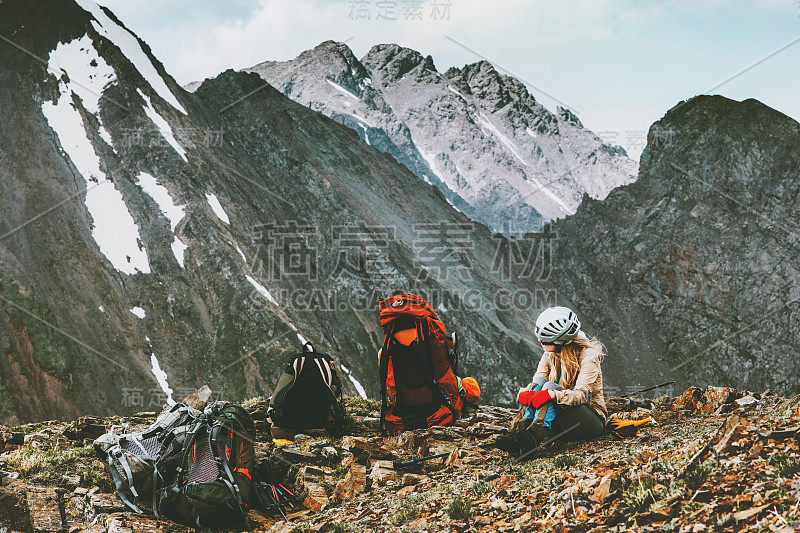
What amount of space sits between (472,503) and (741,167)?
383 ft

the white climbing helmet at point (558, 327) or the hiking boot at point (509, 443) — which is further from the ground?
the white climbing helmet at point (558, 327)

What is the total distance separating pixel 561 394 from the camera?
25.1 ft

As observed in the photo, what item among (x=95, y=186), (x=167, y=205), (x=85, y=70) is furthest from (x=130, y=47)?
(x=167, y=205)

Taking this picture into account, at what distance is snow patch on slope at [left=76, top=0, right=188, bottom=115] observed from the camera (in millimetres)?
65938

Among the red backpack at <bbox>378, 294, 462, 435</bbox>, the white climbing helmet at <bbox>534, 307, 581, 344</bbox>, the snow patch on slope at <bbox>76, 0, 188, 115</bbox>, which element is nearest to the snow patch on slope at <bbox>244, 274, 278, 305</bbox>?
the snow patch on slope at <bbox>76, 0, 188, 115</bbox>

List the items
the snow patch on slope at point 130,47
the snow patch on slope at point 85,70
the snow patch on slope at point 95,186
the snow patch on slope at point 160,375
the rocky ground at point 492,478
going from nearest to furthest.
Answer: the rocky ground at point 492,478 < the snow patch on slope at point 160,375 < the snow patch on slope at point 95,186 < the snow patch on slope at point 85,70 < the snow patch on slope at point 130,47

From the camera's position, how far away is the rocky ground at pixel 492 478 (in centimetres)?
398

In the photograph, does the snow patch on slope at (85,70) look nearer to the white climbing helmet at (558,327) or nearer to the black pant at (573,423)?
the white climbing helmet at (558,327)

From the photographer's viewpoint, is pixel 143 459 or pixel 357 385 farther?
pixel 357 385

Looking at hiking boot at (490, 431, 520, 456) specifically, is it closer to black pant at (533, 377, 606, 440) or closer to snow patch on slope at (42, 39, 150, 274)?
black pant at (533, 377, 606, 440)

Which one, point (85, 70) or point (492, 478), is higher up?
point (85, 70)

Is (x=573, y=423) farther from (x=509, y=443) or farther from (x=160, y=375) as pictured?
(x=160, y=375)

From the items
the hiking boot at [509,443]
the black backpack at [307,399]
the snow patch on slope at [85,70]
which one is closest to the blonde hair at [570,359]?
the hiking boot at [509,443]

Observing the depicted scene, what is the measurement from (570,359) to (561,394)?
74 centimetres
